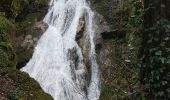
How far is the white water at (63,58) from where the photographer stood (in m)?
14.9

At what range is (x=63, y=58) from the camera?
1609 centimetres

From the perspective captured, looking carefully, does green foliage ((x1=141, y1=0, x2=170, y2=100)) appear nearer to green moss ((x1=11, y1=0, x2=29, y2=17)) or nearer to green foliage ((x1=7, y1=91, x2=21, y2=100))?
green foliage ((x1=7, y1=91, x2=21, y2=100))

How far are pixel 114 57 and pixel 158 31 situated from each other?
11.5 metres

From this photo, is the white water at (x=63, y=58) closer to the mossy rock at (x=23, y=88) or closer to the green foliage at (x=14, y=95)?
the mossy rock at (x=23, y=88)

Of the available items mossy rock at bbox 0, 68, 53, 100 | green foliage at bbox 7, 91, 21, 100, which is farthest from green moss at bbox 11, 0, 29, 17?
green foliage at bbox 7, 91, 21, 100

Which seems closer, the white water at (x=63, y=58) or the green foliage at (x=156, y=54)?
the green foliage at (x=156, y=54)

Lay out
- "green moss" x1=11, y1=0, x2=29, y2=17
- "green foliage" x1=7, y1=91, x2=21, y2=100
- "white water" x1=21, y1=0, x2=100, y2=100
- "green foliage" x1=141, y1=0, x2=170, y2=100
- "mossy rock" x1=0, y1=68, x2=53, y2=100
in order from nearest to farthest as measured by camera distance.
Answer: "green foliage" x1=141, y1=0, x2=170, y2=100, "green foliage" x1=7, y1=91, x2=21, y2=100, "mossy rock" x1=0, y1=68, x2=53, y2=100, "white water" x1=21, y1=0, x2=100, y2=100, "green moss" x1=11, y1=0, x2=29, y2=17

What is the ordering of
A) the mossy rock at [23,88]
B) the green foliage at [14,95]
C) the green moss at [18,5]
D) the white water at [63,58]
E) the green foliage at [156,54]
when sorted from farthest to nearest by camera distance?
the green moss at [18,5]
the white water at [63,58]
the mossy rock at [23,88]
the green foliage at [14,95]
the green foliage at [156,54]

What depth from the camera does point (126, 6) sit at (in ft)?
58.5

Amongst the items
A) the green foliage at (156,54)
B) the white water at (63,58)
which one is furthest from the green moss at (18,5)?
the green foliage at (156,54)

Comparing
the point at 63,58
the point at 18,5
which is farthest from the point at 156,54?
the point at 18,5

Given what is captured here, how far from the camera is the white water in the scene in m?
14.9

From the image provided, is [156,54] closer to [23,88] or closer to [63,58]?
[23,88]


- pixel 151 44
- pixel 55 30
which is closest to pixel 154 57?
pixel 151 44
